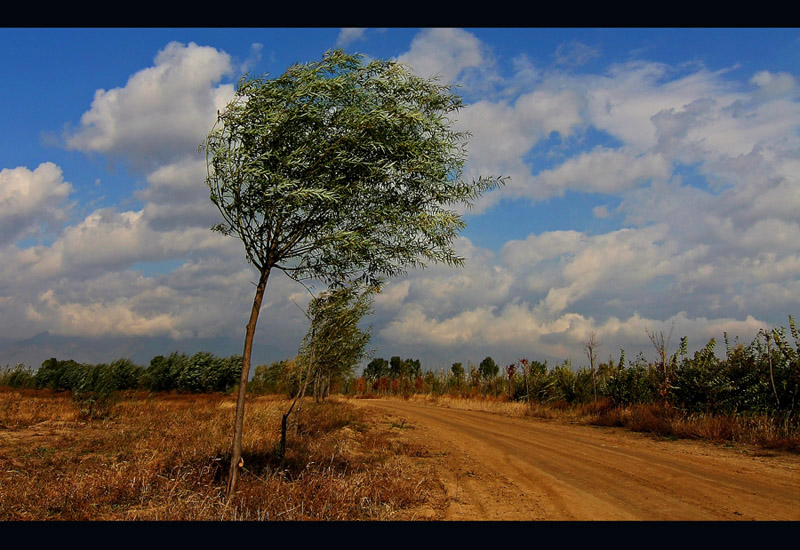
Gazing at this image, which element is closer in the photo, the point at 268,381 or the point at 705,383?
the point at 705,383

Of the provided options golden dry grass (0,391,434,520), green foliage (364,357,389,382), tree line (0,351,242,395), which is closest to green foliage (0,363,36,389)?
tree line (0,351,242,395)

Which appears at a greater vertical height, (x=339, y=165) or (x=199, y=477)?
(x=339, y=165)

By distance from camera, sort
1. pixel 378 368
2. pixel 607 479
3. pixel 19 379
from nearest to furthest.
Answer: pixel 607 479
pixel 19 379
pixel 378 368

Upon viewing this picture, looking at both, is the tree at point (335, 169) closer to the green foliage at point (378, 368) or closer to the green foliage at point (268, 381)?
the green foliage at point (268, 381)

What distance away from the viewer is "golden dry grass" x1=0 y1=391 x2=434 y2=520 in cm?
802

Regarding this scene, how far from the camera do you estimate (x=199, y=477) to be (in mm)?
9414

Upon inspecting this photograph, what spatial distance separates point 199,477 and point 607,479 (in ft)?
28.2

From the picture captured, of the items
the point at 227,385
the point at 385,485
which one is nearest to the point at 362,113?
the point at 385,485

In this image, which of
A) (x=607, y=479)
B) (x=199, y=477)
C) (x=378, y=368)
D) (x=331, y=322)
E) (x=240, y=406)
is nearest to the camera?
(x=240, y=406)

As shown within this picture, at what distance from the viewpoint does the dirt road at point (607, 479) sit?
870 cm

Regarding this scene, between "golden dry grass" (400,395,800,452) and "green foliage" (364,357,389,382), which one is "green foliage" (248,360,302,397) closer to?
"golden dry grass" (400,395,800,452)

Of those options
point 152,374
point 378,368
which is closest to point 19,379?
point 152,374

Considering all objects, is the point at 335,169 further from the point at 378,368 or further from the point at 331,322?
the point at 378,368

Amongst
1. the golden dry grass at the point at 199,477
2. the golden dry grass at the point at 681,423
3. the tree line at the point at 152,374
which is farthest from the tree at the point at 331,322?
the tree line at the point at 152,374
